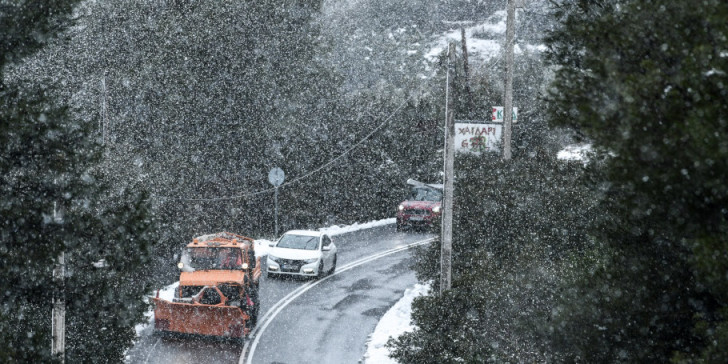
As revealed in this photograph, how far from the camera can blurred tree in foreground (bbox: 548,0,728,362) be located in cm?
451

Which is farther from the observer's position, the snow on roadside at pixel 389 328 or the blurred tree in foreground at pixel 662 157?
the snow on roadside at pixel 389 328

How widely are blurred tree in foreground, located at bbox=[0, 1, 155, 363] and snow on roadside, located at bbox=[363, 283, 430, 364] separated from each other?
21.5 feet

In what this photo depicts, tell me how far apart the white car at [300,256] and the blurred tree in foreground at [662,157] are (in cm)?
1525

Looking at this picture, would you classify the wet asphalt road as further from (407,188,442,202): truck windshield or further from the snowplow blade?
→ (407,188,442,202): truck windshield

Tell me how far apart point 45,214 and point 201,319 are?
6430 millimetres

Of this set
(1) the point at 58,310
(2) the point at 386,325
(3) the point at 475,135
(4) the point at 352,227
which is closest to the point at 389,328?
(2) the point at 386,325

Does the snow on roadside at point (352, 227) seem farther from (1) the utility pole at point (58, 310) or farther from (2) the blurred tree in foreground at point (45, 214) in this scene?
(2) the blurred tree in foreground at point (45, 214)

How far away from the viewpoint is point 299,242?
73.3ft

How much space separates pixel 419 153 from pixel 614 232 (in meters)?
28.4

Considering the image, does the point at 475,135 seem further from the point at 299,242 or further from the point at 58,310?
the point at 58,310

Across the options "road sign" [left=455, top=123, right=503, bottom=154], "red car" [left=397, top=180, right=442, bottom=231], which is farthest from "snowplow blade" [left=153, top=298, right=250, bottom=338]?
"red car" [left=397, top=180, right=442, bottom=231]

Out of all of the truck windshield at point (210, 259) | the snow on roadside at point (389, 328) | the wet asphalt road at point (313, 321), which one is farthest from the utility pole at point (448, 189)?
the truck windshield at point (210, 259)

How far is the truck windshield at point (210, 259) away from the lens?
16391 mm

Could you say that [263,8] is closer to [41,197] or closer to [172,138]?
[172,138]
